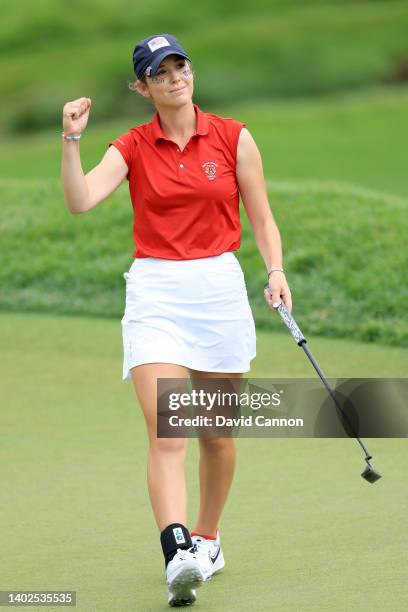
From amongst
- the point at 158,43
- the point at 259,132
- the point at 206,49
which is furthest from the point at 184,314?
the point at 206,49

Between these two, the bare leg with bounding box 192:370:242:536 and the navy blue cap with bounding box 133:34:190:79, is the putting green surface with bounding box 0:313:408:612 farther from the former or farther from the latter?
the navy blue cap with bounding box 133:34:190:79

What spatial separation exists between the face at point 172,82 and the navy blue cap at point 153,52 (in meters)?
0.03

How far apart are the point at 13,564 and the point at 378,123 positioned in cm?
1247

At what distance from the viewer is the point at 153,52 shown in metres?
4.93

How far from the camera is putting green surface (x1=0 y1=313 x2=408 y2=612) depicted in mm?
4898

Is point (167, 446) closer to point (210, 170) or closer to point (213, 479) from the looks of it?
point (213, 479)

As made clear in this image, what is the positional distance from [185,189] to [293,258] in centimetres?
522

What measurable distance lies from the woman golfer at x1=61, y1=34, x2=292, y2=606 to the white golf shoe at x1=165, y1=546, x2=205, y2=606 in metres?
0.18

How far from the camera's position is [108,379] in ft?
27.0

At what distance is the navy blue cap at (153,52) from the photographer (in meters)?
4.92

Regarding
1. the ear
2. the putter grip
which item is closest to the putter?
the putter grip

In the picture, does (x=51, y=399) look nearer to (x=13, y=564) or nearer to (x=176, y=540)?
(x=13, y=564)

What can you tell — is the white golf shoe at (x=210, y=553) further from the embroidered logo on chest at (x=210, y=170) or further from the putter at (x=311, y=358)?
the embroidered logo on chest at (x=210, y=170)

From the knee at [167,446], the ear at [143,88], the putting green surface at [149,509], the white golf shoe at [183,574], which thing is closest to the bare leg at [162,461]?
the knee at [167,446]
